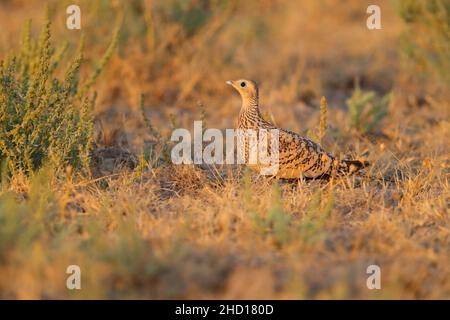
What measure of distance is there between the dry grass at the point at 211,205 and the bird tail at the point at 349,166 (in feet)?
0.33

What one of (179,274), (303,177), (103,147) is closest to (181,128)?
(103,147)

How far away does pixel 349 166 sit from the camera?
→ 4.81 meters

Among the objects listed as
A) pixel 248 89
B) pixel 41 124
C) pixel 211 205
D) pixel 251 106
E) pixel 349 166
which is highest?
pixel 248 89

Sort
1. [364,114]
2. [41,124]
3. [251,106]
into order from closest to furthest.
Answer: [41,124], [251,106], [364,114]

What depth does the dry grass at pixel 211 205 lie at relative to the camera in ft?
11.4

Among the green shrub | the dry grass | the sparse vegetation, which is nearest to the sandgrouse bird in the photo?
→ the dry grass

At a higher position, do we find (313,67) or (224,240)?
(313,67)

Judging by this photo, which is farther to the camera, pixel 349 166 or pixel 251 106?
pixel 251 106

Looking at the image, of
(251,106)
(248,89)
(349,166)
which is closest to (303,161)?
(349,166)

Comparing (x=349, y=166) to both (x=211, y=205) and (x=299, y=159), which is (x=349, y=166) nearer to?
(x=299, y=159)

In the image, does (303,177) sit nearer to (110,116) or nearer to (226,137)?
(226,137)

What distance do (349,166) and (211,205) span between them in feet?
3.57

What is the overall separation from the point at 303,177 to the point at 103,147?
1.94 meters

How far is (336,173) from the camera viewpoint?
4836 mm
